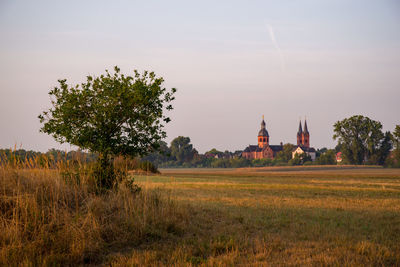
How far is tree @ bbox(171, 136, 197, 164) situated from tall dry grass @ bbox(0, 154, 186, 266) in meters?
148

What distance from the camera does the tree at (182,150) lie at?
523ft

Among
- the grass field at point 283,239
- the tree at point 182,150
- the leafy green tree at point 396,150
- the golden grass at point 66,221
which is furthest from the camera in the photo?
the tree at point 182,150

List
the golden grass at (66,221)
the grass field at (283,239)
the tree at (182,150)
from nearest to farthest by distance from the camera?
the grass field at (283,239), the golden grass at (66,221), the tree at (182,150)

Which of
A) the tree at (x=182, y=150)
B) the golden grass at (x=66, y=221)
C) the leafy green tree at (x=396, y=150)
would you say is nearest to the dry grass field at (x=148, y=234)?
the golden grass at (x=66, y=221)

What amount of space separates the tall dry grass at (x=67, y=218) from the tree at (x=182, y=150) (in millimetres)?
147577

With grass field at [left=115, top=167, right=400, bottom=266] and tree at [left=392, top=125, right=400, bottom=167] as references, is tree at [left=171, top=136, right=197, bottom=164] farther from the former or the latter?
grass field at [left=115, top=167, right=400, bottom=266]

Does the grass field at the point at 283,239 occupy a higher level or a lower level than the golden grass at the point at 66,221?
lower

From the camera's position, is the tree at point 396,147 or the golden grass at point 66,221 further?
the tree at point 396,147

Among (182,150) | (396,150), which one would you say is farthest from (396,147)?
(182,150)

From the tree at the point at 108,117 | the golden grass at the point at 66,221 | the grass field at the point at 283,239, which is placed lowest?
the grass field at the point at 283,239

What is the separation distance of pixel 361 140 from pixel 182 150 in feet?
253

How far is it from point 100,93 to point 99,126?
1220 millimetres

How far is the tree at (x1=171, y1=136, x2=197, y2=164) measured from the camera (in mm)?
159375

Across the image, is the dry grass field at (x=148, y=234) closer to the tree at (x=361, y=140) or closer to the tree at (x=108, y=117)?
the tree at (x=108, y=117)
